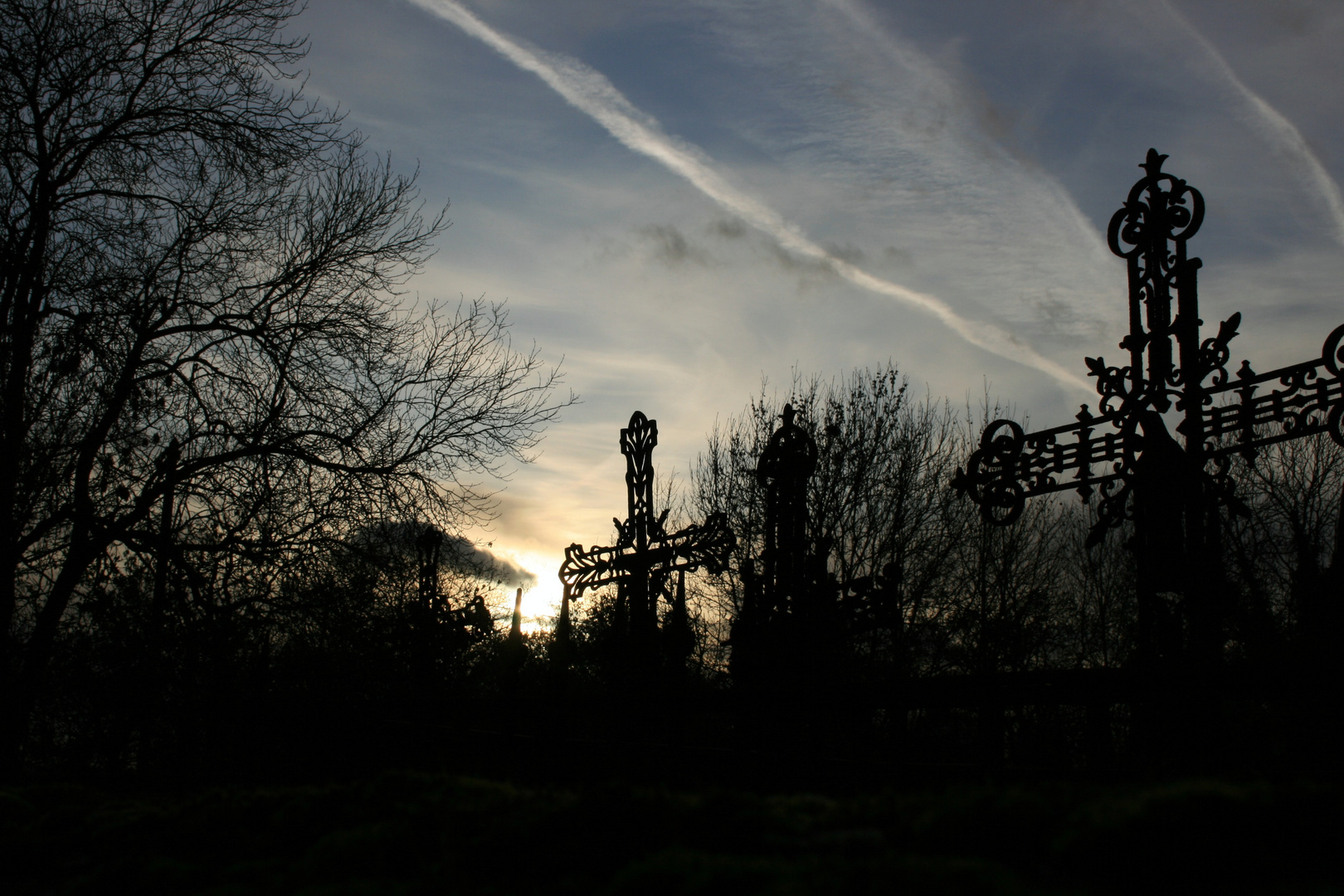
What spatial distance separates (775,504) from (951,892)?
615cm

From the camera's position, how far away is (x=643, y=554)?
9180 millimetres

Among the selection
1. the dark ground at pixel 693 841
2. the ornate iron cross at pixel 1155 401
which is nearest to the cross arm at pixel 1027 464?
the ornate iron cross at pixel 1155 401

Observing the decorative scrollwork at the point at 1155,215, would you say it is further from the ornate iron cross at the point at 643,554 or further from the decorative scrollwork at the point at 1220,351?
the ornate iron cross at the point at 643,554

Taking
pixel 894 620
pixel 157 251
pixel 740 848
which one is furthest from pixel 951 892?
pixel 157 251

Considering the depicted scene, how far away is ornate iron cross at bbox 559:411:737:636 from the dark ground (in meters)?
5.50

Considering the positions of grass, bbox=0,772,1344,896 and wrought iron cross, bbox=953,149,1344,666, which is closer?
grass, bbox=0,772,1344,896

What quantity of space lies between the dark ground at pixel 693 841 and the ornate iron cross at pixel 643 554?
5.50 m

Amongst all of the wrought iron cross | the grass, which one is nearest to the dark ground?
the grass

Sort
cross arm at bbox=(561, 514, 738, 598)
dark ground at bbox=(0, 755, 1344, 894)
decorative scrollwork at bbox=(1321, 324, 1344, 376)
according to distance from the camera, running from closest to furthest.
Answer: dark ground at bbox=(0, 755, 1344, 894) → decorative scrollwork at bbox=(1321, 324, 1344, 376) → cross arm at bbox=(561, 514, 738, 598)

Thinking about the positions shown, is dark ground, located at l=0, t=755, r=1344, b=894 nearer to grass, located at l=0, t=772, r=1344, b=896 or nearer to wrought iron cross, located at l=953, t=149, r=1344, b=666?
grass, located at l=0, t=772, r=1344, b=896

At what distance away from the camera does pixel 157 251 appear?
411 inches

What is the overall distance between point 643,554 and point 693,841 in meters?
6.70

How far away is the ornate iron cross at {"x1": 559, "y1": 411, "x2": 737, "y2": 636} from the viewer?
29.3 feet

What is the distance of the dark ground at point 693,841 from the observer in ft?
6.31
